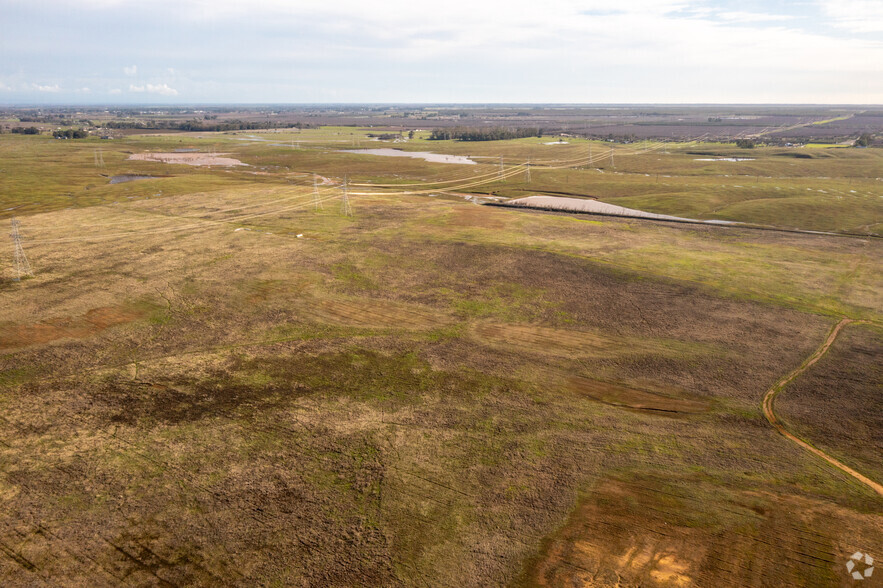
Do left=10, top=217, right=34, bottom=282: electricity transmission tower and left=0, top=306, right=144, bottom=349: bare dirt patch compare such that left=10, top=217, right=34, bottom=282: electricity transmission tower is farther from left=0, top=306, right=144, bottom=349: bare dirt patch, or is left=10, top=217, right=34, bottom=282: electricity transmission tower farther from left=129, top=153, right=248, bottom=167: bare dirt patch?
left=129, top=153, right=248, bottom=167: bare dirt patch

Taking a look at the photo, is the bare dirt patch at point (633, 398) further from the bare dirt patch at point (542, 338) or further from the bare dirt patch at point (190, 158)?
the bare dirt patch at point (190, 158)

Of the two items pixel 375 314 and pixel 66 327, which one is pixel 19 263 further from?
pixel 375 314

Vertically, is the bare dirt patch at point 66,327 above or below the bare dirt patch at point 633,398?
above

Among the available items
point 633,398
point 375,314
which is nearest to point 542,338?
point 633,398

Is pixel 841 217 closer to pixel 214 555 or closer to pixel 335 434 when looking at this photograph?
pixel 335 434

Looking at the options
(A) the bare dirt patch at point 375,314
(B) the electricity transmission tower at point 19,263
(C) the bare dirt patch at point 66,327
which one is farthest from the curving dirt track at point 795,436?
(B) the electricity transmission tower at point 19,263

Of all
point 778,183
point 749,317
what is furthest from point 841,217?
point 749,317

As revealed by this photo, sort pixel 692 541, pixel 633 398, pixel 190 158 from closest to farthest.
Result: pixel 692 541
pixel 633 398
pixel 190 158

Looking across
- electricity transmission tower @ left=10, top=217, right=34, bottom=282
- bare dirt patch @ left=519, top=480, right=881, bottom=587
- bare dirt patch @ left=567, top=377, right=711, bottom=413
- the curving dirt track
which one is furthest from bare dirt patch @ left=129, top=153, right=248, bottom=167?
bare dirt patch @ left=519, top=480, right=881, bottom=587
